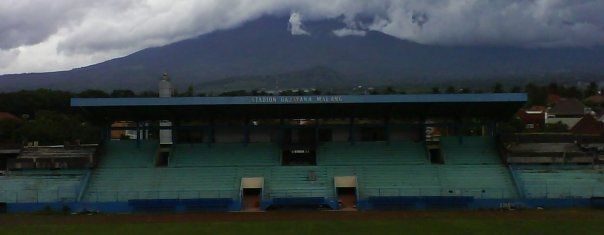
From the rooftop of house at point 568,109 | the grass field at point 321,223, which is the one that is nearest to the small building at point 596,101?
the rooftop of house at point 568,109

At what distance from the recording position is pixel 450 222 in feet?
78.3

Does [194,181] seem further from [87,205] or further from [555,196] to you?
[555,196]

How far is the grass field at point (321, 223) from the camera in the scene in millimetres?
22156

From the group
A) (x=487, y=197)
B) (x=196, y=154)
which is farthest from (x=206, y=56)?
(x=487, y=197)

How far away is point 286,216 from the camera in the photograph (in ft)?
85.8

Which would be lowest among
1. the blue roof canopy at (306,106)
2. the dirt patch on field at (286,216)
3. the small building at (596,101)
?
the dirt patch on field at (286,216)

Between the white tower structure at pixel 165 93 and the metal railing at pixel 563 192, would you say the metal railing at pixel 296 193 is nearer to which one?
the metal railing at pixel 563 192

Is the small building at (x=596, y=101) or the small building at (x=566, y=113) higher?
the small building at (x=596, y=101)

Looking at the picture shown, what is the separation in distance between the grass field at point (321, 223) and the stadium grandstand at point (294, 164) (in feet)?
5.61

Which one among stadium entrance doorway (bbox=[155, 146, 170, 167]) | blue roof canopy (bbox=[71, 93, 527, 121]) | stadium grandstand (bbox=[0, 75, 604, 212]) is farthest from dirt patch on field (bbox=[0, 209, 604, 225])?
stadium entrance doorway (bbox=[155, 146, 170, 167])

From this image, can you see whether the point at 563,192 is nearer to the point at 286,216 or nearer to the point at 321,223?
the point at 321,223

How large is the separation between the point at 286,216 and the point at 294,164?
773 cm

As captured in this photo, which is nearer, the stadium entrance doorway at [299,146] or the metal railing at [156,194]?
the metal railing at [156,194]

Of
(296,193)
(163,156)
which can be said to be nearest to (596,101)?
(296,193)
